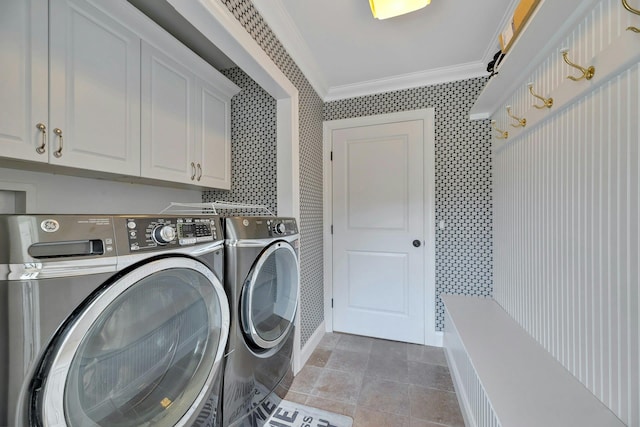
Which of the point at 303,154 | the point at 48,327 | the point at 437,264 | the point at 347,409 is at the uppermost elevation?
the point at 303,154

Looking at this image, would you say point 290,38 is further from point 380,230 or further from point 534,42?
point 380,230

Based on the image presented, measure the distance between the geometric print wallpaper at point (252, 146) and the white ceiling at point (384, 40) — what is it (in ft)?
1.50

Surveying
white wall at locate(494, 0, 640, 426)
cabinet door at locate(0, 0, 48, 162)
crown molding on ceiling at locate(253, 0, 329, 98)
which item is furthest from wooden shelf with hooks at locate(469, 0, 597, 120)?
cabinet door at locate(0, 0, 48, 162)

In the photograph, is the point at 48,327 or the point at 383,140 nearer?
the point at 48,327

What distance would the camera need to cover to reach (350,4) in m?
1.52

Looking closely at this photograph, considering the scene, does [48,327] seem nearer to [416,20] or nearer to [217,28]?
[217,28]

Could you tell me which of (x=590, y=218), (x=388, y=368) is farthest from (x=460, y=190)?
(x=388, y=368)

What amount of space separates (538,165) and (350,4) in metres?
1.46

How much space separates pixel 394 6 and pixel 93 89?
1.57m

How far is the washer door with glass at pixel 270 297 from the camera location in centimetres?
124

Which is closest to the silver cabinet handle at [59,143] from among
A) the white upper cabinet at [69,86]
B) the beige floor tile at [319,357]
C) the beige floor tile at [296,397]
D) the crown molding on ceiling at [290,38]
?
the white upper cabinet at [69,86]

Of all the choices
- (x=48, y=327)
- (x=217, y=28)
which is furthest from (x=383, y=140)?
(x=48, y=327)

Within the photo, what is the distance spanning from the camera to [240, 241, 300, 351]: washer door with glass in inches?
48.6

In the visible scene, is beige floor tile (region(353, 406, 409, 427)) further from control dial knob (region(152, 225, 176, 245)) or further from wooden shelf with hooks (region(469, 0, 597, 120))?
wooden shelf with hooks (region(469, 0, 597, 120))
